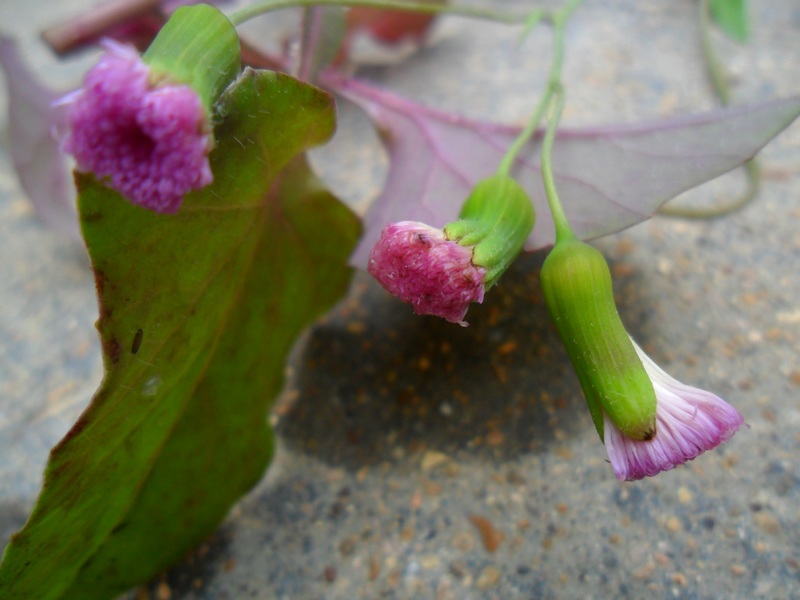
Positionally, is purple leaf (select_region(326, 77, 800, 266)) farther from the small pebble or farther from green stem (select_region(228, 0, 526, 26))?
the small pebble

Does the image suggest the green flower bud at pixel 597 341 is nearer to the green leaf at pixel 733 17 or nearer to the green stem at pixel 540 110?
the green stem at pixel 540 110

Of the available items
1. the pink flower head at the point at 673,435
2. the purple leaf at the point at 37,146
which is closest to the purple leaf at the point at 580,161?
the pink flower head at the point at 673,435

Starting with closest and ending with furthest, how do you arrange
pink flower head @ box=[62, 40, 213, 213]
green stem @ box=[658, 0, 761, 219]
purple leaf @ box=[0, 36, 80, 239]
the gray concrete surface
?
pink flower head @ box=[62, 40, 213, 213] → the gray concrete surface → green stem @ box=[658, 0, 761, 219] → purple leaf @ box=[0, 36, 80, 239]

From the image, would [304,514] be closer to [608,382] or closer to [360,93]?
[608,382]

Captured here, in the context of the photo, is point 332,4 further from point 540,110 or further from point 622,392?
point 622,392

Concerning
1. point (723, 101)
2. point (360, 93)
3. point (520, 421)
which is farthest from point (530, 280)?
point (723, 101)

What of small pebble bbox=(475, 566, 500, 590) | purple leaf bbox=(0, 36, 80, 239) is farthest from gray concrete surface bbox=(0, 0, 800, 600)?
purple leaf bbox=(0, 36, 80, 239)
